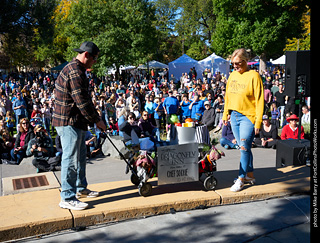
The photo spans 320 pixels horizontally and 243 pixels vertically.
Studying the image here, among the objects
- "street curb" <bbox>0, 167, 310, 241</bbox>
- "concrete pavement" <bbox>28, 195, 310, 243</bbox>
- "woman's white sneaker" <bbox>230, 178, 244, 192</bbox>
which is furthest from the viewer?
"woman's white sneaker" <bbox>230, 178, 244, 192</bbox>

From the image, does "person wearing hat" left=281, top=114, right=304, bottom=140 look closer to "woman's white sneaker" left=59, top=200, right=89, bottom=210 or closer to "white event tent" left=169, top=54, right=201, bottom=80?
"woman's white sneaker" left=59, top=200, right=89, bottom=210

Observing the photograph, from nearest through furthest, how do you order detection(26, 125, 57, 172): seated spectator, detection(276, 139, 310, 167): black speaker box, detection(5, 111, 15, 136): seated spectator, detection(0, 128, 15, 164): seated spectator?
detection(276, 139, 310, 167): black speaker box < detection(26, 125, 57, 172): seated spectator < detection(0, 128, 15, 164): seated spectator < detection(5, 111, 15, 136): seated spectator

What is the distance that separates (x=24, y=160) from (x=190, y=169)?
5197mm

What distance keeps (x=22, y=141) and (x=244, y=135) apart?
628cm

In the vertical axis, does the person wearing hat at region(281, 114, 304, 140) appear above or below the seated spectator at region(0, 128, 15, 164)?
above

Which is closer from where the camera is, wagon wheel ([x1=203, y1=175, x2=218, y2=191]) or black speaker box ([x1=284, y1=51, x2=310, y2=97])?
wagon wheel ([x1=203, y1=175, x2=218, y2=191])

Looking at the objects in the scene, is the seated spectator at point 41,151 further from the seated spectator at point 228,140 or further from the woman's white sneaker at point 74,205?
the seated spectator at point 228,140

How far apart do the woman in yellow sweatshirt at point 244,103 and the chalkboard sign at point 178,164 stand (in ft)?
2.05

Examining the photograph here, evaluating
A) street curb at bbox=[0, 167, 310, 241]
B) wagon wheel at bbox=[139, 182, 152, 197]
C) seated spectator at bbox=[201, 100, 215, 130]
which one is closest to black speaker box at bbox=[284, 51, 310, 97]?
street curb at bbox=[0, 167, 310, 241]

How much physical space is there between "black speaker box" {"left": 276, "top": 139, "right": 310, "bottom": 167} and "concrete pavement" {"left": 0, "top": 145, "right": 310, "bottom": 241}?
498 millimetres

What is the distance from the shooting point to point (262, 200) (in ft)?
15.8

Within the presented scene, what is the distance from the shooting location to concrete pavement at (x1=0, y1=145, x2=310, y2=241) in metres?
3.87

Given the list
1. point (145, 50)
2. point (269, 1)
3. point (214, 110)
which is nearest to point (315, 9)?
point (214, 110)

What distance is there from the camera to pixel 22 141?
29.0 ft
